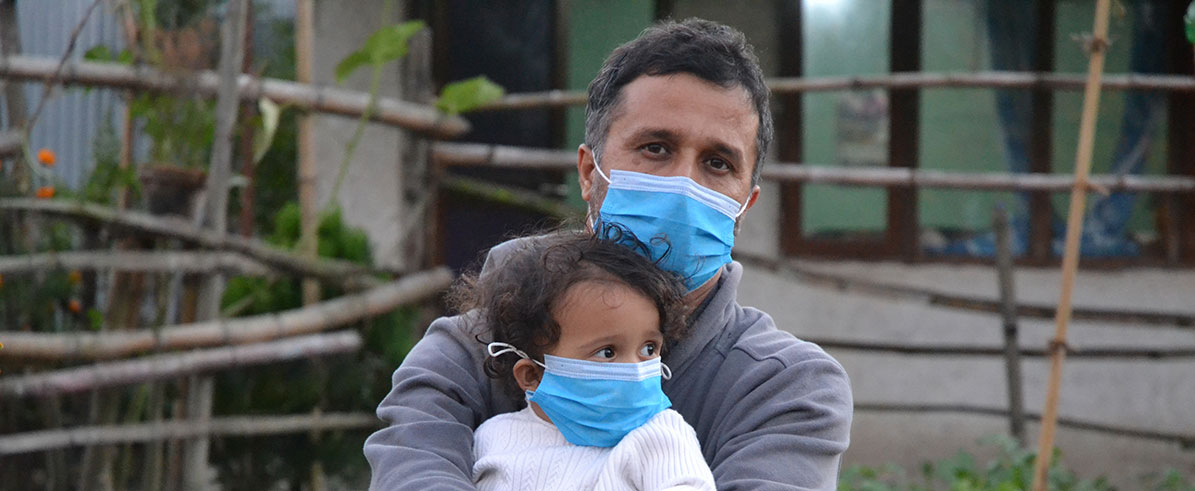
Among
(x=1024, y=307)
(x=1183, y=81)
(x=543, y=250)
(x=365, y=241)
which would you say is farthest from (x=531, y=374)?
(x=1183, y=81)

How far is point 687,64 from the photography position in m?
1.72

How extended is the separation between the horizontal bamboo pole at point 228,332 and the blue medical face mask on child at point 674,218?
2473 mm

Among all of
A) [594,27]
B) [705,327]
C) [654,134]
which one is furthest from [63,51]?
[705,327]

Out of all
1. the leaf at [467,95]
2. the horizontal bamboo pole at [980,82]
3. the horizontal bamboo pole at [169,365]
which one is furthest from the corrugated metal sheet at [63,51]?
the horizontal bamboo pole at [980,82]

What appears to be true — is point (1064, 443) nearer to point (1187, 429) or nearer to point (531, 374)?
point (1187, 429)

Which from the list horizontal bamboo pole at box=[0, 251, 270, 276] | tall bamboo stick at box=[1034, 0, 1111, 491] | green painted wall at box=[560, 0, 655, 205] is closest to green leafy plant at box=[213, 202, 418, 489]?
horizontal bamboo pole at box=[0, 251, 270, 276]

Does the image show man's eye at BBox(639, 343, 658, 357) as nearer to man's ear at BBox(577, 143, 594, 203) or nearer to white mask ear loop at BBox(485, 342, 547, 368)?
white mask ear loop at BBox(485, 342, 547, 368)

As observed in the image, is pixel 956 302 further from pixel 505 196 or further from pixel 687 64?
pixel 687 64

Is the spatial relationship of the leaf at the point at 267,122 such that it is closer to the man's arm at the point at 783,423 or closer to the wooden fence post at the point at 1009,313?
the man's arm at the point at 783,423

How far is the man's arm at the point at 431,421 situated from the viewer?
1580 mm

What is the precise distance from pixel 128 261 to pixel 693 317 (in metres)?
2.59

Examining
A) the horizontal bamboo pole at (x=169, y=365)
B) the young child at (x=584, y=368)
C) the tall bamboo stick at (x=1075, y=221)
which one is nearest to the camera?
the young child at (x=584, y=368)

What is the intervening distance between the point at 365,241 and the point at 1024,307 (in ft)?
9.64

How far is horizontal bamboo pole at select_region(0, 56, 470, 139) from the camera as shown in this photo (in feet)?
12.4
